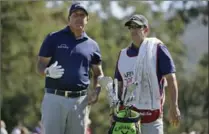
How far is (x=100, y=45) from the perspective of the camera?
40.2 m

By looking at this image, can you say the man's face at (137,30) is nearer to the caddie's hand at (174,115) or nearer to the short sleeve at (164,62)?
the short sleeve at (164,62)

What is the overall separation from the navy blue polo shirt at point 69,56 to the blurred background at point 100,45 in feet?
43.4

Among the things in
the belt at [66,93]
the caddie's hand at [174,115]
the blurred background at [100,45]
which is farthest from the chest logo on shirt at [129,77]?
the blurred background at [100,45]

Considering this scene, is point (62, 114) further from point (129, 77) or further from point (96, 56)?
point (129, 77)

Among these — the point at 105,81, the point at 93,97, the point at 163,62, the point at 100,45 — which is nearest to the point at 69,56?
the point at 105,81

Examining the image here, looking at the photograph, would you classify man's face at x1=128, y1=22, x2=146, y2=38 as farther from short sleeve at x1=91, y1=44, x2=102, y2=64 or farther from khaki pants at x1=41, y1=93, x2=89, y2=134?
khaki pants at x1=41, y1=93, x2=89, y2=134

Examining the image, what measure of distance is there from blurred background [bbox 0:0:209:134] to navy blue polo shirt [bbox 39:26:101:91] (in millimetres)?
13239

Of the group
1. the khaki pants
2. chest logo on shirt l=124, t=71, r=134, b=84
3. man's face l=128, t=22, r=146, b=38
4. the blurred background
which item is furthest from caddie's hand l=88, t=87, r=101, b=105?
the blurred background

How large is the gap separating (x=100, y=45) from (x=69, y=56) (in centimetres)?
3282

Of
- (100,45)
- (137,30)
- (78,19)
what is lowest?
(100,45)

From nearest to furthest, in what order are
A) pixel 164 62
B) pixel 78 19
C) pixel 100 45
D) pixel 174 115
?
pixel 174 115 < pixel 164 62 < pixel 78 19 < pixel 100 45

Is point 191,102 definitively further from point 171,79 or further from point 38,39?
point 171,79

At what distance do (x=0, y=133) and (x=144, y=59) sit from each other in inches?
387

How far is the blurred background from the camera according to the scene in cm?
3291
